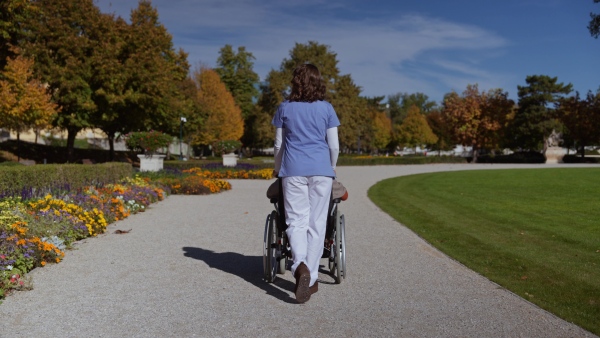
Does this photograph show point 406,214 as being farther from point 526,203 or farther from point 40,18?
point 40,18

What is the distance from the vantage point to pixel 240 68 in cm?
7519

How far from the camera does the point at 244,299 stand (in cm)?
504

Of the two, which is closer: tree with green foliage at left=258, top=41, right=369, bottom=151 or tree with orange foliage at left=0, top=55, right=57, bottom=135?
tree with orange foliage at left=0, top=55, right=57, bottom=135

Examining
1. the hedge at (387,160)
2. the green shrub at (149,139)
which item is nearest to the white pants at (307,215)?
the green shrub at (149,139)

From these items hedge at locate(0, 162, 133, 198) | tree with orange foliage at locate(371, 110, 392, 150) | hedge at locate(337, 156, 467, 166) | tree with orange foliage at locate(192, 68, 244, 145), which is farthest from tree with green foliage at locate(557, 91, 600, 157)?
hedge at locate(0, 162, 133, 198)

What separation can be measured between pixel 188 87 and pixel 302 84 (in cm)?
4527

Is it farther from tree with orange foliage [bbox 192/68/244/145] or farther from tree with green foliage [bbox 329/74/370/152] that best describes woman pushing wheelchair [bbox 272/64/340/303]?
tree with orange foliage [bbox 192/68/244/145]

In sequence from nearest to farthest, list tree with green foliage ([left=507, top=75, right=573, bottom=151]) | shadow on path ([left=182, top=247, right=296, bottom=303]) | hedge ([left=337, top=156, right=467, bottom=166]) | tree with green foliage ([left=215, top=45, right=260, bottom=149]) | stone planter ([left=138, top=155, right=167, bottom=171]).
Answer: shadow on path ([left=182, top=247, right=296, bottom=303])
stone planter ([left=138, top=155, right=167, bottom=171])
hedge ([left=337, top=156, right=467, bottom=166])
tree with green foliage ([left=507, top=75, right=573, bottom=151])
tree with green foliage ([left=215, top=45, right=260, bottom=149])

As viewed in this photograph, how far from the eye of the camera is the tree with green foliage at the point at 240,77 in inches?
2904

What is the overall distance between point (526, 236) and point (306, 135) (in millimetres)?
5461

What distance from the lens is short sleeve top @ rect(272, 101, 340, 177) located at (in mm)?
4988

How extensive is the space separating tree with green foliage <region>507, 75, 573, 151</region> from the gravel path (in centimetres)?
6067

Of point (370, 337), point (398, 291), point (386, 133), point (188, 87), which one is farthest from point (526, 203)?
point (386, 133)

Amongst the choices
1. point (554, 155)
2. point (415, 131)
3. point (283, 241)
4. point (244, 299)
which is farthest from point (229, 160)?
point (415, 131)
